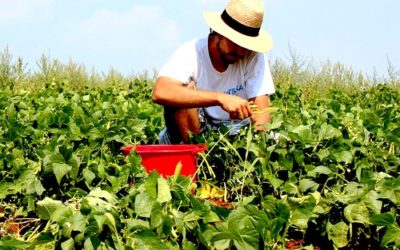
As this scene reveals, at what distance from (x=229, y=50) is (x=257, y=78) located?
29 centimetres

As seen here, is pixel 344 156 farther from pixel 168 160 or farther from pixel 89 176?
pixel 89 176

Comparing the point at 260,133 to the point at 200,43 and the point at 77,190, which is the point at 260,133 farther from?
the point at 77,190

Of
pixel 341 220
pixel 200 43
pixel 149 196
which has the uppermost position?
pixel 200 43

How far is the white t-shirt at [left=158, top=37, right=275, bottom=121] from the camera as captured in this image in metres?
4.16

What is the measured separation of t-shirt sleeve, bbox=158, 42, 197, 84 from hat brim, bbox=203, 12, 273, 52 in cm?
21

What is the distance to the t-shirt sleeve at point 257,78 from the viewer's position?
14.0 ft

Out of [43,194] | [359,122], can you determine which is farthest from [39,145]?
[359,122]

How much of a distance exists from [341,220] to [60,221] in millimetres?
1214

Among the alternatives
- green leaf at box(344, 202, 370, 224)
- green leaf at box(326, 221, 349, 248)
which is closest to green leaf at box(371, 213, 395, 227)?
green leaf at box(344, 202, 370, 224)

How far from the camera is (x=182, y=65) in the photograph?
13.6 feet

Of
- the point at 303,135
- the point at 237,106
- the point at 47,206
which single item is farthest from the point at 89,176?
the point at 303,135

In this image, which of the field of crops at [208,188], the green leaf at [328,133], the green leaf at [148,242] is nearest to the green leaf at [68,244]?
the field of crops at [208,188]

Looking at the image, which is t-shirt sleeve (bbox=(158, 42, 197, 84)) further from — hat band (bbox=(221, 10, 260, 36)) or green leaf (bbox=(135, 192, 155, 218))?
green leaf (bbox=(135, 192, 155, 218))

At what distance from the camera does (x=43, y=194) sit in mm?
3334
